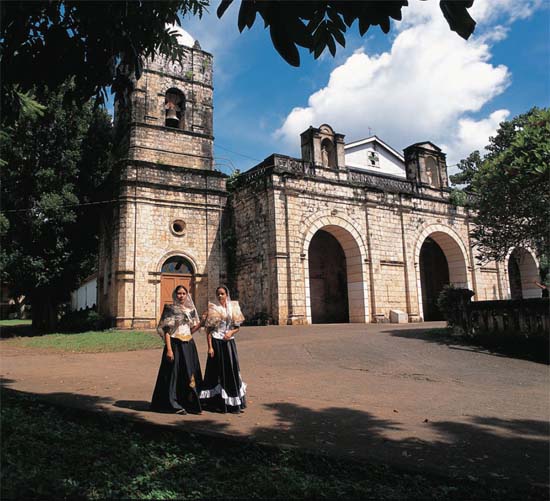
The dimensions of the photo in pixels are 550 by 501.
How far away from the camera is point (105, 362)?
10.2m

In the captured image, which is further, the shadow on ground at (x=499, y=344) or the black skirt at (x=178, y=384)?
the shadow on ground at (x=499, y=344)

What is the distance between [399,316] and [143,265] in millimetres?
10804

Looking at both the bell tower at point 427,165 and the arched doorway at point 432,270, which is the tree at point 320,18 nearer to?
the bell tower at point 427,165

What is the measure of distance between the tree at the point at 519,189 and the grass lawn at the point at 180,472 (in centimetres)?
839

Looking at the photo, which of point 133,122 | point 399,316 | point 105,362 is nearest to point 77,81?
point 105,362

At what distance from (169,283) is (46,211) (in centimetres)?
542

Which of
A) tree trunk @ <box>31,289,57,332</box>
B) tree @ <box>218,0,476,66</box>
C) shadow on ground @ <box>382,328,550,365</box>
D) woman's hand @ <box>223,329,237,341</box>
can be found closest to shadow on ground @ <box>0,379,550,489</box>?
woman's hand @ <box>223,329,237,341</box>

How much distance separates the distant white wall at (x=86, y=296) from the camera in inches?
1041

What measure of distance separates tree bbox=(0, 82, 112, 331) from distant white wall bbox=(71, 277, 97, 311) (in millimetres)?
6917

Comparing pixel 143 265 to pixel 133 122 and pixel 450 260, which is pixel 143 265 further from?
pixel 450 260

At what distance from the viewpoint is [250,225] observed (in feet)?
60.3

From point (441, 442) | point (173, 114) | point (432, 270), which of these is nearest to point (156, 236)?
point (173, 114)

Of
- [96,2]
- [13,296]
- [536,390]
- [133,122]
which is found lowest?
[536,390]

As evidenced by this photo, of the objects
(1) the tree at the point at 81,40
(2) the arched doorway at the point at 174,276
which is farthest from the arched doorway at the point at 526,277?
(1) the tree at the point at 81,40
